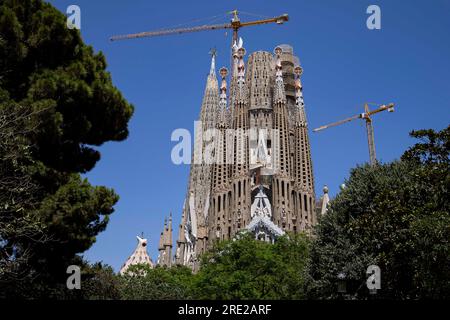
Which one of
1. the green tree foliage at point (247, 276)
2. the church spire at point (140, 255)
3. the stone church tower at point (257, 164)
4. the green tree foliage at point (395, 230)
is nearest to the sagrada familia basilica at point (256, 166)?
the stone church tower at point (257, 164)

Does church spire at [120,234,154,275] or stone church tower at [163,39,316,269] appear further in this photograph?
church spire at [120,234,154,275]

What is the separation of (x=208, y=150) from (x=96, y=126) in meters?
64.4

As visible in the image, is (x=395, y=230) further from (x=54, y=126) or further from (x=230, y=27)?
(x=230, y=27)

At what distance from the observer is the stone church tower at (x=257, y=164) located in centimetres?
6309

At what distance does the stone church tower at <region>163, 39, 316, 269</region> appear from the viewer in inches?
2484

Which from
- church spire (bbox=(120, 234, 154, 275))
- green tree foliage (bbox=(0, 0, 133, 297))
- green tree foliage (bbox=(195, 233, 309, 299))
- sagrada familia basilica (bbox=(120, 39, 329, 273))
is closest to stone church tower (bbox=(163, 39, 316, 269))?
sagrada familia basilica (bbox=(120, 39, 329, 273))

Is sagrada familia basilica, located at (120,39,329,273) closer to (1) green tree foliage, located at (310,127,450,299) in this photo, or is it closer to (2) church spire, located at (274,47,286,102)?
(2) church spire, located at (274,47,286,102)

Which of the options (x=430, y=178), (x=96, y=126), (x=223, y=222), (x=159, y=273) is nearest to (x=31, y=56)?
(x=96, y=126)

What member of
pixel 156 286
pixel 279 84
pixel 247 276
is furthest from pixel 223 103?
pixel 247 276

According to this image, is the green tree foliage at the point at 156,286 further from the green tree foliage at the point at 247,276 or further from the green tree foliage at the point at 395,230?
the green tree foliage at the point at 395,230

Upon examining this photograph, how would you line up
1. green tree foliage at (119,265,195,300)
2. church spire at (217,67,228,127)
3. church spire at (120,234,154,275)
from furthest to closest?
church spire at (120,234,154,275) → church spire at (217,67,228,127) → green tree foliage at (119,265,195,300)

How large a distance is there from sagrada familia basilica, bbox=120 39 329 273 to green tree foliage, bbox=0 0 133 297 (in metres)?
45.2

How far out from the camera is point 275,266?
91.9ft
